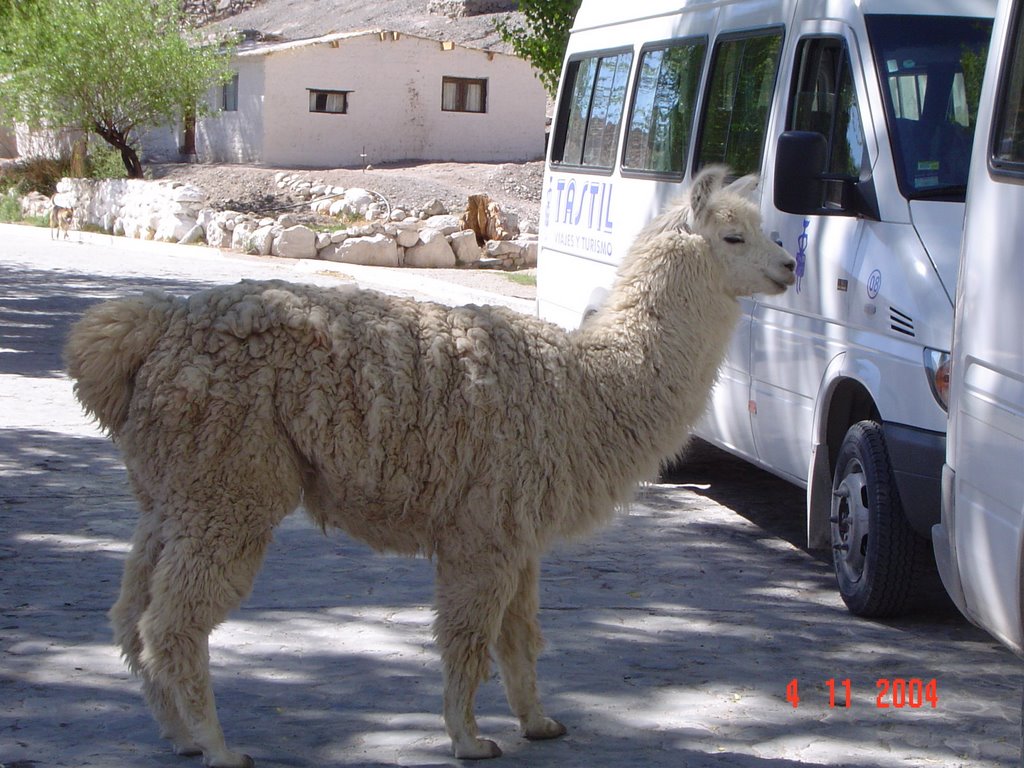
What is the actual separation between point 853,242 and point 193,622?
330cm

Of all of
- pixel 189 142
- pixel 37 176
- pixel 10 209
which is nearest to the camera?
pixel 10 209

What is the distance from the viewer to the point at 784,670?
504 cm

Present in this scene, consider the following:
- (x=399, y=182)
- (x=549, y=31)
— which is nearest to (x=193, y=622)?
(x=549, y=31)

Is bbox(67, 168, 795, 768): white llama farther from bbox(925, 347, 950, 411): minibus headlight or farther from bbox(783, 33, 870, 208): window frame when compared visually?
bbox(783, 33, 870, 208): window frame

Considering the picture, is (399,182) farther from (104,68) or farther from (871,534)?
(871,534)

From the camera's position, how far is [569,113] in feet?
32.7

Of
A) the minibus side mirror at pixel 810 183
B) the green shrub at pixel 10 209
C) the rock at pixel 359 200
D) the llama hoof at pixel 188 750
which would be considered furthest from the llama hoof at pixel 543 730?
the green shrub at pixel 10 209

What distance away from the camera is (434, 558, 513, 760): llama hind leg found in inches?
160

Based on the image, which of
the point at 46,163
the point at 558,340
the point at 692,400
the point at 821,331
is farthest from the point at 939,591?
the point at 46,163

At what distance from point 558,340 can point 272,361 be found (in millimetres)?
1019

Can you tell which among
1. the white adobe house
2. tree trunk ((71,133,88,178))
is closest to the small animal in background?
tree trunk ((71,133,88,178))

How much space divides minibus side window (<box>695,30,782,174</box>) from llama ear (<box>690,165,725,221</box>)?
223 centimetres

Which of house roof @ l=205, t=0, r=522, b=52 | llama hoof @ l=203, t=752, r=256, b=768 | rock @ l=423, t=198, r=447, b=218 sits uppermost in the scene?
house roof @ l=205, t=0, r=522, b=52

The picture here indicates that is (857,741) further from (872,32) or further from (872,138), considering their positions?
(872,32)
